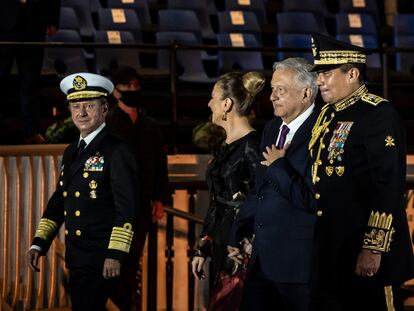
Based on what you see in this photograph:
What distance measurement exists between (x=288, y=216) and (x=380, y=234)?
383 millimetres

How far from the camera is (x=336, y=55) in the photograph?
4.04 metres

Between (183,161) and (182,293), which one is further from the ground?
(183,161)

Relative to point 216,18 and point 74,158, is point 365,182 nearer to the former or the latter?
point 74,158

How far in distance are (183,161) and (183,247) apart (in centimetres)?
72

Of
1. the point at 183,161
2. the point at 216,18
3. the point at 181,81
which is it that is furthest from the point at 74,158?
the point at 216,18

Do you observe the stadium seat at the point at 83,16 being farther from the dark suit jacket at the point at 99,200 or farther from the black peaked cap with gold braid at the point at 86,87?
the dark suit jacket at the point at 99,200

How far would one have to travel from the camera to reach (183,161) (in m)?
7.54

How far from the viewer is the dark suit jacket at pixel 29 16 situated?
8219 mm

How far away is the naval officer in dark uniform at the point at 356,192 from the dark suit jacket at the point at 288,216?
0.15ft

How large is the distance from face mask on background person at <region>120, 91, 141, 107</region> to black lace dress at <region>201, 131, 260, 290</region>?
1869 millimetres

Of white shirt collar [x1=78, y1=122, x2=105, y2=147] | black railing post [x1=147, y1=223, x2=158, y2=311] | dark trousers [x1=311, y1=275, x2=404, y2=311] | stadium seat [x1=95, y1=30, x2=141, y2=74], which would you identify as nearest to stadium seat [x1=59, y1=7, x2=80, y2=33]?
stadium seat [x1=95, y1=30, x2=141, y2=74]

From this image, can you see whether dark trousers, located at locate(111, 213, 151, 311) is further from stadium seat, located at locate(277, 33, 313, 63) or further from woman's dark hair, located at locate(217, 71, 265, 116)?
stadium seat, located at locate(277, 33, 313, 63)

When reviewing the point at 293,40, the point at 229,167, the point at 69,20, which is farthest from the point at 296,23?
the point at 229,167

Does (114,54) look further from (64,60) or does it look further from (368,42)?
(368,42)
